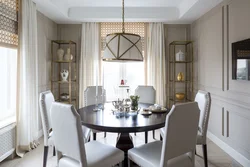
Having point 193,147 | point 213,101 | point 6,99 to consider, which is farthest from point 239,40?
point 6,99

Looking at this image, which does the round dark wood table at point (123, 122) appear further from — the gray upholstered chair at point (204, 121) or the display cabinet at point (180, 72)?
the display cabinet at point (180, 72)

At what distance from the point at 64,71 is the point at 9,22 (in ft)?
5.80

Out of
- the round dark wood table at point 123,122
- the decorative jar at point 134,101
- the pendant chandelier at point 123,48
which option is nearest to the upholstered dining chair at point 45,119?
the round dark wood table at point 123,122

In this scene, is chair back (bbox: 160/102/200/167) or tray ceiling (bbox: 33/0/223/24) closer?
chair back (bbox: 160/102/200/167)

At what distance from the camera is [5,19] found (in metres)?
2.75

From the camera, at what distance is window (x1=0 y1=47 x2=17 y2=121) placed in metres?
3.02

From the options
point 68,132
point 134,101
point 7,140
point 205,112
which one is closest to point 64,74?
point 7,140

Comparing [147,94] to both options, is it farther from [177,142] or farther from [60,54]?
[60,54]

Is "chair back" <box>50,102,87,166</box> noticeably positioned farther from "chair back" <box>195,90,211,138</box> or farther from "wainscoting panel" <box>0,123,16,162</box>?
"chair back" <box>195,90,211,138</box>

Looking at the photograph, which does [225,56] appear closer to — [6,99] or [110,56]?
[110,56]

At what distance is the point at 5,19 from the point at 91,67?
2.16 metres

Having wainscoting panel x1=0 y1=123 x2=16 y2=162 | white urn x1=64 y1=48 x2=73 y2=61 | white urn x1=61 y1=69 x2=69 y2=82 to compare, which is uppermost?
white urn x1=64 y1=48 x2=73 y2=61

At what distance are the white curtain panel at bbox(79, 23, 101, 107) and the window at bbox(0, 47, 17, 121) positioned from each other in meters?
1.63

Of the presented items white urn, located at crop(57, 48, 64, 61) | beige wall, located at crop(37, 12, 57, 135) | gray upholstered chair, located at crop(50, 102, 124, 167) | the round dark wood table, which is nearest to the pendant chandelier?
the round dark wood table
